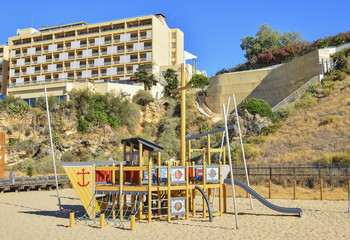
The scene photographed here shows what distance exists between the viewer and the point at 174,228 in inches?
520

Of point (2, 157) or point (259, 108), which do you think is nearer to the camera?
point (2, 157)

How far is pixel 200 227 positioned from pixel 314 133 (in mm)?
22317

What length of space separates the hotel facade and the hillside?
1147 inches

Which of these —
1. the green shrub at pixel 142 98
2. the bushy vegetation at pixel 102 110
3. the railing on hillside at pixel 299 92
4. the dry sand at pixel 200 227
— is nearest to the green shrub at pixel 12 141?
the bushy vegetation at pixel 102 110

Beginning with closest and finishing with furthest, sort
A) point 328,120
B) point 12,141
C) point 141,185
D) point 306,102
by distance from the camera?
1. point 141,185
2. point 328,120
3. point 306,102
4. point 12,141

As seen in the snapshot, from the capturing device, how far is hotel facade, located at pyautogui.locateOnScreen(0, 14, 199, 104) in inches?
2399

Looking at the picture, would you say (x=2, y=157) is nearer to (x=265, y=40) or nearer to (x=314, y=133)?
(x=314, y=133)

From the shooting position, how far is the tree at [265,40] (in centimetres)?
6281

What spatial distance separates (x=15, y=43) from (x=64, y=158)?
43.2 meters

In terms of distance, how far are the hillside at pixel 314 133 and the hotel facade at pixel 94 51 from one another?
2913 cm

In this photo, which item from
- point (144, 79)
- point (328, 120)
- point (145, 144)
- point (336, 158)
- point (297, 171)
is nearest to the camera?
point (145, 144)

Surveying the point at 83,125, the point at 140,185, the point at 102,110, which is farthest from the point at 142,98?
the point at 140,185

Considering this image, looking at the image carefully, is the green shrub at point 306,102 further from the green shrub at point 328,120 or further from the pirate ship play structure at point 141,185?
the pirate ship play structure at point 141,185

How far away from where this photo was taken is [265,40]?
63.4m
